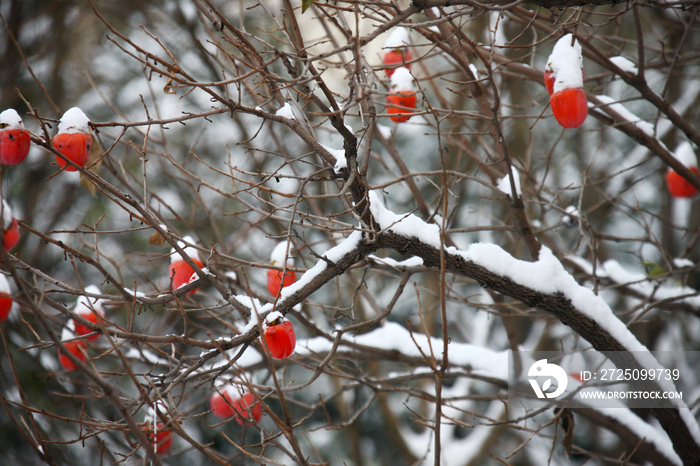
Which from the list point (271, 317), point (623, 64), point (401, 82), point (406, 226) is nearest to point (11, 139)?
point (271, 317)

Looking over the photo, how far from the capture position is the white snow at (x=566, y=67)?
169 cm

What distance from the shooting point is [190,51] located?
504cm

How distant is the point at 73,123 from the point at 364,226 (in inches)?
40.2

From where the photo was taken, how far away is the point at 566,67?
1.71 metres

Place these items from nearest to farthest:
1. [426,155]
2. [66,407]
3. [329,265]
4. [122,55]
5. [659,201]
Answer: [329,265]
[66,407]
[122,55]
[659,201]
[426,155]

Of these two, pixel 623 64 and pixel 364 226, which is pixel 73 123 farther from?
pixel 623 64

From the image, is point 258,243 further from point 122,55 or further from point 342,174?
point 342,174

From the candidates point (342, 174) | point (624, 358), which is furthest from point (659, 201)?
point (342, 174)

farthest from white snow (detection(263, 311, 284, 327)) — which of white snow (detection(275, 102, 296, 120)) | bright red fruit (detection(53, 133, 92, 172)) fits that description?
bright red fruit (detection(53, 133, 92, 172))

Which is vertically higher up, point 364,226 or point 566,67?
point 566,67

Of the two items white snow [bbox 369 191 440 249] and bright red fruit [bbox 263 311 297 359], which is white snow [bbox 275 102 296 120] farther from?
bright red fruit [bbox 263 311 297 359]

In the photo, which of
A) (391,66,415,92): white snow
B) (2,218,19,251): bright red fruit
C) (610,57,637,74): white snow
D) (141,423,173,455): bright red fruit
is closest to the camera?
(141,423,173,455): bright red fruit

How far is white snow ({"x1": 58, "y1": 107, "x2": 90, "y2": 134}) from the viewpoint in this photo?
1.53m

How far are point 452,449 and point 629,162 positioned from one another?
3.79 meters
